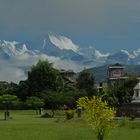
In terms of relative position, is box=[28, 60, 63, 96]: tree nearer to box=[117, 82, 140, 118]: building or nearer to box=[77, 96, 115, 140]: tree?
box=[117, 82, 140, 118]: building

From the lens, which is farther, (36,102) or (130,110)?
(36,102)

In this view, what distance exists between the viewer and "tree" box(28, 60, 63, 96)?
132875 mm

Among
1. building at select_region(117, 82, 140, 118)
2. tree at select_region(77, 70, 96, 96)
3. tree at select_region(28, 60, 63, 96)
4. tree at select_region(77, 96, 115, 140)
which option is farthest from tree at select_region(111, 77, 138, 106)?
tree at select_region(77, 96, 115, 140)

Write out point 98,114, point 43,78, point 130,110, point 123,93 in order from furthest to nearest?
point 43,78
point 123,93
point 130,110
point 98,114

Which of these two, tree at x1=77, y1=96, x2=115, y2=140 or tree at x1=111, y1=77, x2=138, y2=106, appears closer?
tree at x1=77, y1=96, x2=115, y2=140

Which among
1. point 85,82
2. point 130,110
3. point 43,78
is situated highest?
point 43,78

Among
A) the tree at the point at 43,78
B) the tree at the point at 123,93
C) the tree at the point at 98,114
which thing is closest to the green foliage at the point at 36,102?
the tree at the point at 123,93

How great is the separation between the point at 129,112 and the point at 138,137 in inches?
1525

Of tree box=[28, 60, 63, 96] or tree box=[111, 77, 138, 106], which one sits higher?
tree box=[28, 60, 63, 96]

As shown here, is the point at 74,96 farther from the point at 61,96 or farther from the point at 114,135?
the point at 114,135

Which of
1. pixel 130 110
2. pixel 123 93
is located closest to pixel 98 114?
pixel 130 110

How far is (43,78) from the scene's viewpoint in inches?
5285

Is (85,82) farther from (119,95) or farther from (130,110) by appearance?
(130,110)

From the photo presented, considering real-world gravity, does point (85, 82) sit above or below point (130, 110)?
above
